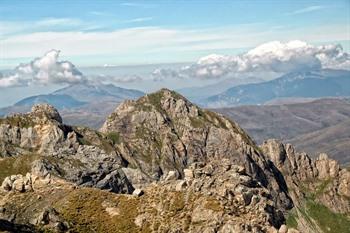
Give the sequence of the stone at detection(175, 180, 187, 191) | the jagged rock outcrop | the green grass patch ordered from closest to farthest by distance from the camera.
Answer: the jagged rock outcrop
the green grass patch
the stone at detection(175, 180, 187, 191)

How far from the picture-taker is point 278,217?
108 m

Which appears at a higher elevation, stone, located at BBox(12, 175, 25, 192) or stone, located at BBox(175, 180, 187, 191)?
stone, located at BBox(12, 175, 25, 192)

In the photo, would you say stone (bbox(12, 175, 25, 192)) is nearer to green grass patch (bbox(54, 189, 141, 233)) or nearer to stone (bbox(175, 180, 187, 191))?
green grass patch (bbox(54, 189, 141, 233))

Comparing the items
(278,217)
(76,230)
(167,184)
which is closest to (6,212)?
(76,230)

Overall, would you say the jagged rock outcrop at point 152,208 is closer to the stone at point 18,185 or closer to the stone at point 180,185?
the stone at point 180,185

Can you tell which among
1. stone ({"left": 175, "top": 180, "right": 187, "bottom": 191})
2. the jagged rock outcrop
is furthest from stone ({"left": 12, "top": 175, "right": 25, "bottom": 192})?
stone ({"left": 175, "top": 180, "right": 187, "bottom": 191})

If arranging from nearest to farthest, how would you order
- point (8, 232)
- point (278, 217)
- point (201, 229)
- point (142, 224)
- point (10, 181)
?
point (8, 232) → point (201, 229) → point (142, 224) → point (278, 217) → point (10, 181)

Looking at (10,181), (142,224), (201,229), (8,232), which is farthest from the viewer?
(10,181)

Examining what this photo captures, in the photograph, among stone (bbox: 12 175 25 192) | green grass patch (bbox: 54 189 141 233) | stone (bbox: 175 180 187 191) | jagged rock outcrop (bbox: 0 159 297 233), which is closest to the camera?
jagged rock outcrop (bbox: 0 159 297 233)

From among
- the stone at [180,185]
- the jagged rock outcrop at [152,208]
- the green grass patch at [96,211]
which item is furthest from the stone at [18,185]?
the stone at [180,185]

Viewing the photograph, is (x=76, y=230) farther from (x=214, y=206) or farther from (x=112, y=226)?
(x=214, y=206)

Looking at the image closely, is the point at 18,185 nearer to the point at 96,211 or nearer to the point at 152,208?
the point at 96,211

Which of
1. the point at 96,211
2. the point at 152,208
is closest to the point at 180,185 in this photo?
the point at 152,208

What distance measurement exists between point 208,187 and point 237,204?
540 inches
